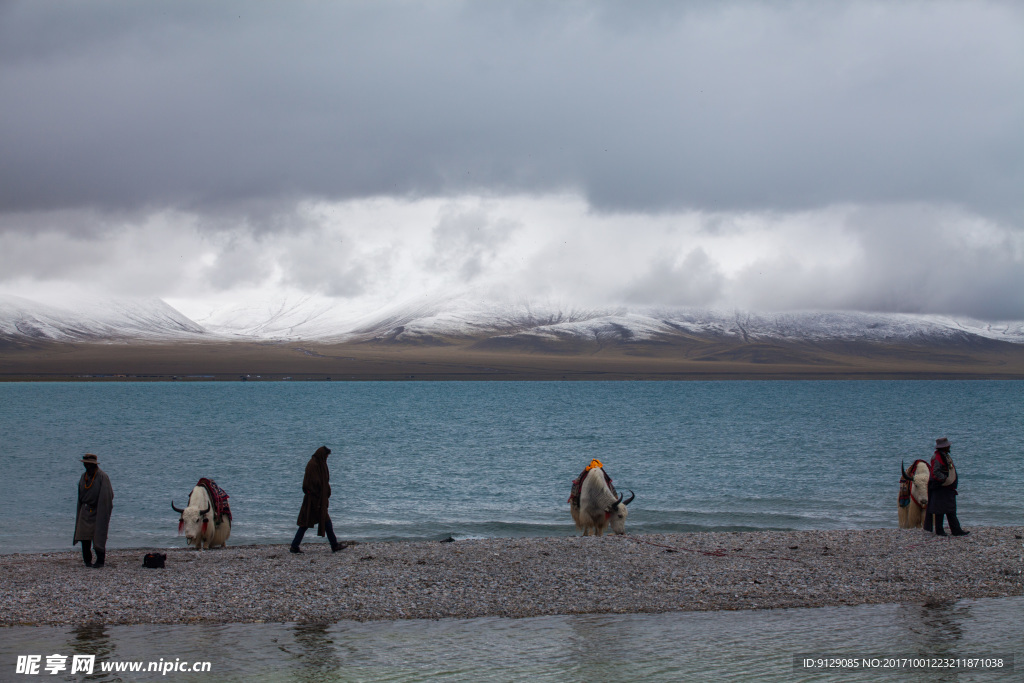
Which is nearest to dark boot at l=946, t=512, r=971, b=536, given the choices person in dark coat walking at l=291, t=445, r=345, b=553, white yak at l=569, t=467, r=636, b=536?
white yak at l=569, t=467, r=636, b=536

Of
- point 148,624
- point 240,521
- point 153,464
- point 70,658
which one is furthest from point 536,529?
point 153,464

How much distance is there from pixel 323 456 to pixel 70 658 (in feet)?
19.9

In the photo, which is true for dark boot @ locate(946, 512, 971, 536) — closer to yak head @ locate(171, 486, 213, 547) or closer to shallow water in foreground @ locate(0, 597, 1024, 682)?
shallow water in foreground @ locate(0, 597, 1024, 682)

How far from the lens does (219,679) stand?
976cm

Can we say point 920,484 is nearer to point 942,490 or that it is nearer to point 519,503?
point 942,490

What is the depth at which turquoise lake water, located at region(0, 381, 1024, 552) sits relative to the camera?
24.8 metres

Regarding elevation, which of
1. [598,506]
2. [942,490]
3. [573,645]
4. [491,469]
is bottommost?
[491,469]

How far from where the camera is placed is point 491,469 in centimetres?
3950

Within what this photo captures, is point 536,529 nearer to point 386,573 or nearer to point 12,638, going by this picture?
point 386,573
